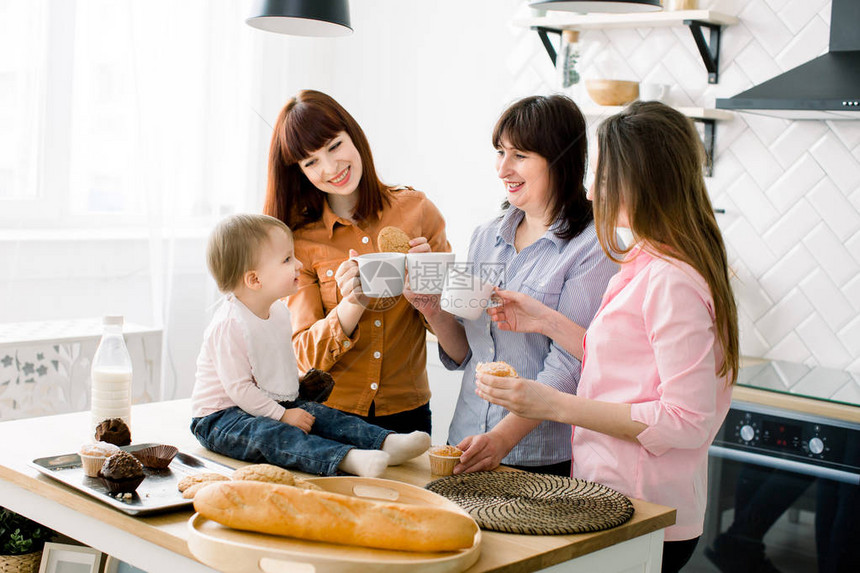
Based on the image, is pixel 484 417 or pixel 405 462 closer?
pixel 405 462

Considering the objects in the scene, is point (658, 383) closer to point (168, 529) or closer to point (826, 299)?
point (168, 529)

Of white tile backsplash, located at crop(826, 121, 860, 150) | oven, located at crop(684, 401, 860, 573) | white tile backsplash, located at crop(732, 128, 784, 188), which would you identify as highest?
white tile backsplash, located at crop(826, 121, 860, 150)

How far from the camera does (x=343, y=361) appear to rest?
2.01 metres

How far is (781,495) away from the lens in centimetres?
248

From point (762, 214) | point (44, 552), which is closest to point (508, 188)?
point (44, 552)

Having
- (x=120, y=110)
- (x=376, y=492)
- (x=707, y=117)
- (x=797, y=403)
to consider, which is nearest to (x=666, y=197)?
(x=376, y=492)

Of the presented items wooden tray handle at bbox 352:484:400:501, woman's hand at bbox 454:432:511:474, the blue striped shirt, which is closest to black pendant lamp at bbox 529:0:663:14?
the blue striped shirt

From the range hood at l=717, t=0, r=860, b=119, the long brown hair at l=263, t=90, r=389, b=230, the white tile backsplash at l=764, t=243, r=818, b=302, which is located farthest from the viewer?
the white tile backsplash at l=764, t=243, r=818, b=302

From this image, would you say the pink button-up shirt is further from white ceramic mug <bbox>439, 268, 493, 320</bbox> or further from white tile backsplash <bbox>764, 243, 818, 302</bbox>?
white tile backsplash <bbox>764, 243, 818, 302</bbox>

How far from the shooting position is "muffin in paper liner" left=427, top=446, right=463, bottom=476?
1.55 meters

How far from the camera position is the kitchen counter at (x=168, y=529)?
122 centimetres

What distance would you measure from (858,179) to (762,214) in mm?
298

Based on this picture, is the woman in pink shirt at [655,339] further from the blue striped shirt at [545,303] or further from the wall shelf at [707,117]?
the wall shelf at [707,117]

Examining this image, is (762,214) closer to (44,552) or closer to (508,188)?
(508,188)
